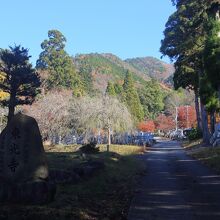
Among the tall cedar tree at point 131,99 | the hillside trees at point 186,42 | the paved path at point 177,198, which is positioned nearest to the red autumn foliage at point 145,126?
the tall cedar tree at point 131,99

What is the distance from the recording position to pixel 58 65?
7119 cm

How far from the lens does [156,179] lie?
53.4 feet

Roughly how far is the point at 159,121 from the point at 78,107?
66.0 metres

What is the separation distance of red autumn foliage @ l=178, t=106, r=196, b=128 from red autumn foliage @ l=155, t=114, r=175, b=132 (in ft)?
13.2

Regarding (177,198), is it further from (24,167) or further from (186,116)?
(186,116)

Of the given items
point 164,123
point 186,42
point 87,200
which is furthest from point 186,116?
point 87,200

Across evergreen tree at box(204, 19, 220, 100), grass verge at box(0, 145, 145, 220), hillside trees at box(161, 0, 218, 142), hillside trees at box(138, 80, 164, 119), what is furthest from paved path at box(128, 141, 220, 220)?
hillside trees at box(138, 80, 164, 119)

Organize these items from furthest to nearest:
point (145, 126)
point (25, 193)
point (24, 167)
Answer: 1. point (145, 126)
2. point (24, 167)
3. point (25, 193)

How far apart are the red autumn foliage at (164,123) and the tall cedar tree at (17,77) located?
291ft

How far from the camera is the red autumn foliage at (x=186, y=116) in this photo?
101 m

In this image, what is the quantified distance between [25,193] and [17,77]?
51.7 ft

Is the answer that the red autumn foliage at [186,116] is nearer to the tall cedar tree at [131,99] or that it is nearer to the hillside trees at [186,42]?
the tall cedar tree at [131,99]

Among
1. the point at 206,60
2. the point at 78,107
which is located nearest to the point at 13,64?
the point at 206,60

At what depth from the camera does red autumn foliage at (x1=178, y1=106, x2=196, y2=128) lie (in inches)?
3991
